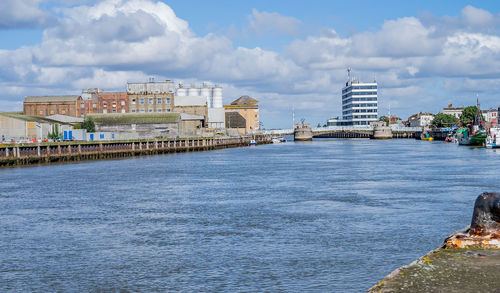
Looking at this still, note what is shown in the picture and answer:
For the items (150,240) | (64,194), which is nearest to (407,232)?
(150,240)

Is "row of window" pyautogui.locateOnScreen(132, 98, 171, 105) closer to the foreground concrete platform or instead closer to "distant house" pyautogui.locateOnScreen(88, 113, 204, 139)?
"distant house" pyautogui.locateOnScreen(88, 113, 204, 139)

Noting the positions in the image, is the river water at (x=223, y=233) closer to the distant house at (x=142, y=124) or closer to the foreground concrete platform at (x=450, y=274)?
the foreground concrete platform at (x=450, y=274)

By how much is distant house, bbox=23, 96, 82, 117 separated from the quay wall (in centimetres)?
4072

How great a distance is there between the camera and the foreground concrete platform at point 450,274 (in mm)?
10992

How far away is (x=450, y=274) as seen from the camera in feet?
38.8

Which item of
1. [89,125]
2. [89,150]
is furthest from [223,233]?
[89,125]

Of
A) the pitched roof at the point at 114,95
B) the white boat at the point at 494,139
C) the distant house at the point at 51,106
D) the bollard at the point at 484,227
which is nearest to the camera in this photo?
the bollard at the point at 484,227

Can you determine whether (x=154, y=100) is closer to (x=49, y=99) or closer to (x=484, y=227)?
(x=49, y=99)

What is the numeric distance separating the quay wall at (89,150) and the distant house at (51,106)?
4072cm

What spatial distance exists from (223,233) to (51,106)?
148554 millimetres

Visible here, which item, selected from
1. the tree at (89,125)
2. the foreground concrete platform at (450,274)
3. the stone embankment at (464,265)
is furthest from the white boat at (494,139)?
the foreground concrete platform at (450,274)

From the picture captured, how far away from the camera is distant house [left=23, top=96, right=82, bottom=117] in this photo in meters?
162

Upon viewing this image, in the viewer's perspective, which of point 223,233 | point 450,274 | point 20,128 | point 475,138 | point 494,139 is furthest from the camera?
point 475,138

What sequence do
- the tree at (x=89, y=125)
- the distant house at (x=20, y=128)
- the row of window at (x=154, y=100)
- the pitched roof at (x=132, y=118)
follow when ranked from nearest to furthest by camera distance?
the distant house at (x=20, y=128)
the tree at (x=89, y=125)
the pitched roof at (x=132, y=118)
the row of window at (x=154, y=100)
